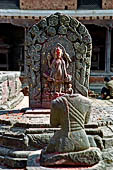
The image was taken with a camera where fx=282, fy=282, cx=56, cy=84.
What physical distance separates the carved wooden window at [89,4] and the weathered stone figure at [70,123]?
14123mm

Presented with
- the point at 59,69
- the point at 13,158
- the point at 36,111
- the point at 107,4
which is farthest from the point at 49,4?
the point at 13,158

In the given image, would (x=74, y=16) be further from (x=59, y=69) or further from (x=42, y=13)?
(x=59, y=69)

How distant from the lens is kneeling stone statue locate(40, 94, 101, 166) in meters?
4.26

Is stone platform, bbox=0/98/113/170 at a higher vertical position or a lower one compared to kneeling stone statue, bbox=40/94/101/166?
lower

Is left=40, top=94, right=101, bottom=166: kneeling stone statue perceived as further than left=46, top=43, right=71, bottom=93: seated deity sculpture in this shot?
No

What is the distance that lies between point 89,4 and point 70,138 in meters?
15.0

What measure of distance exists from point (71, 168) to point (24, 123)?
183 centimetres

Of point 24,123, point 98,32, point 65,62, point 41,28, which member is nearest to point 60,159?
point 24,123

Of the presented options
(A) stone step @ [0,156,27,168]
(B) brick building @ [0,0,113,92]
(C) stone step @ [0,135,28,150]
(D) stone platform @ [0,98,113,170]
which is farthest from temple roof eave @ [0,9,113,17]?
(A) stone step @ [0,156,27,168]

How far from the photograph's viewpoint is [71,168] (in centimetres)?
428

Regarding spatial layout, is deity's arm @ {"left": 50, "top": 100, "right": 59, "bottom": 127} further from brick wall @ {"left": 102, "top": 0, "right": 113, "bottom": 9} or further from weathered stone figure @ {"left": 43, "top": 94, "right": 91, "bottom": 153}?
brick wall @ {"left": 102, "top": 0, "right": 113, "bottom": 9}

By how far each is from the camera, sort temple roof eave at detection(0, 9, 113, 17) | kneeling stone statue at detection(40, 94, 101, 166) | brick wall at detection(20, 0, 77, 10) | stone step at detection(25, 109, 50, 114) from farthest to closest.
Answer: brick wall at detection(20, 0, 77, 10)
temple roof eave at detection(0, 9, 113, 17)
stone step at detection(25, 109, 50, 114)
kneeling stone statue at detection(40, 94, 101, 166)

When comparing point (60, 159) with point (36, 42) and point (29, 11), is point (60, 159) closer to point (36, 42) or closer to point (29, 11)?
point (36, 42)

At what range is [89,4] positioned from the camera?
1794 centimetres
